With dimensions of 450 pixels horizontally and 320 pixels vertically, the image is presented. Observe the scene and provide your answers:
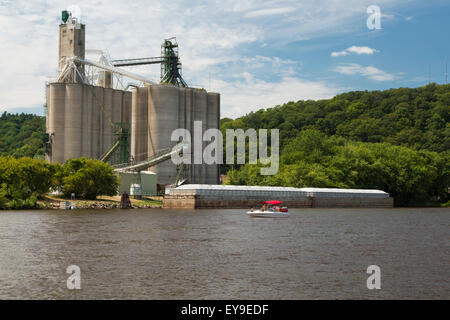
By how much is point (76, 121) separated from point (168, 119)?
2345 cm

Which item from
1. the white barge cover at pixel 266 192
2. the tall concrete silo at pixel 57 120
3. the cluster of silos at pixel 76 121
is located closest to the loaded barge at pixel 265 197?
the white barge cover at pixel 266 192

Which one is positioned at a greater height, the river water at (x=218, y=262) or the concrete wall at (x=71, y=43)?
the concrete wall at (x=71, y=43)

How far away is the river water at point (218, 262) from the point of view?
83.7 feet

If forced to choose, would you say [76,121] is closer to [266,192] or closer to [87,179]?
[87,179]

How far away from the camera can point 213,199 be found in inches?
4156

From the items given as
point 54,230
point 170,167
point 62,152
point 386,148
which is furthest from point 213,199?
point 386,148

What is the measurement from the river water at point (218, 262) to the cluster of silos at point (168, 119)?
76.5 metres

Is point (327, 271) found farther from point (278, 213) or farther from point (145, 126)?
point (145, 126)

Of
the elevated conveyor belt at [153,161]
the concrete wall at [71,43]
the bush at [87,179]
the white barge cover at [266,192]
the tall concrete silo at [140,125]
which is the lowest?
the white barge cover at [266,192]

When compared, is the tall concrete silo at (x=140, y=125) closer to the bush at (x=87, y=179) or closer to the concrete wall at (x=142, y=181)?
the concrete wall at (x=142, y=181)

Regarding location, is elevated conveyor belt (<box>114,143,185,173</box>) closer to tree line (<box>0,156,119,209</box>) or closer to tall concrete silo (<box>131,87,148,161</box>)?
tall concrete silo (<box>131,87,148,161</box>)

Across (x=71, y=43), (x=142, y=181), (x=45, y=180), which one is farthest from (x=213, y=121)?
(x=45, y=180)

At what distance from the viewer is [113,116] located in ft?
481

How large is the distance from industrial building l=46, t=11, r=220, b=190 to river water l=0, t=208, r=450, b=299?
77.4m
